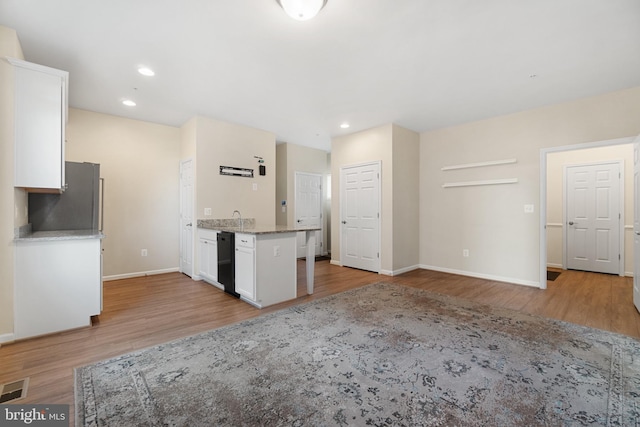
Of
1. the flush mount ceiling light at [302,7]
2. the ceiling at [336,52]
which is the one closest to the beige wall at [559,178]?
the ceiling at [336,52]

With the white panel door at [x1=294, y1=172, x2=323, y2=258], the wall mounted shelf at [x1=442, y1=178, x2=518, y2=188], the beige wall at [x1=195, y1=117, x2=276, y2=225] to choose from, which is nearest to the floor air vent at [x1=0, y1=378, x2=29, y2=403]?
the beige wall at [x1=195, y1=117, x2=276, y2=225]

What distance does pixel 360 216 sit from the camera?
5.60 m

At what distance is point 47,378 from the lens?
1.98 m

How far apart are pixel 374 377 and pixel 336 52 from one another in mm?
2919

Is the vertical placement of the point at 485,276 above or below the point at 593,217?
below

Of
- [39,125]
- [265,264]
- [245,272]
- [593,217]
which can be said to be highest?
[39,125]

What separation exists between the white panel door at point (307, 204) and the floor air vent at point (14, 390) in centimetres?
500

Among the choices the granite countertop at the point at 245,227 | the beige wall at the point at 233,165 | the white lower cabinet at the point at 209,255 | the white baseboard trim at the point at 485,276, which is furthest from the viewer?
the beige wall at the point at 233,165

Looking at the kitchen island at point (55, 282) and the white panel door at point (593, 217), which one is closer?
the kitchen island at point (55, 282)

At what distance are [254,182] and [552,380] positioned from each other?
4.79m

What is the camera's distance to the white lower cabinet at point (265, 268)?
3.37 m

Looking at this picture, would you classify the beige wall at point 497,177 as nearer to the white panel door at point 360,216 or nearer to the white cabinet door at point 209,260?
the white panel door at point 360,216

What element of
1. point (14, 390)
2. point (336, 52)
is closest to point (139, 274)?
point (14, 390)

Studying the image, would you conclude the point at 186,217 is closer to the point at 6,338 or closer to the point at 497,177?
the point at 6,338
